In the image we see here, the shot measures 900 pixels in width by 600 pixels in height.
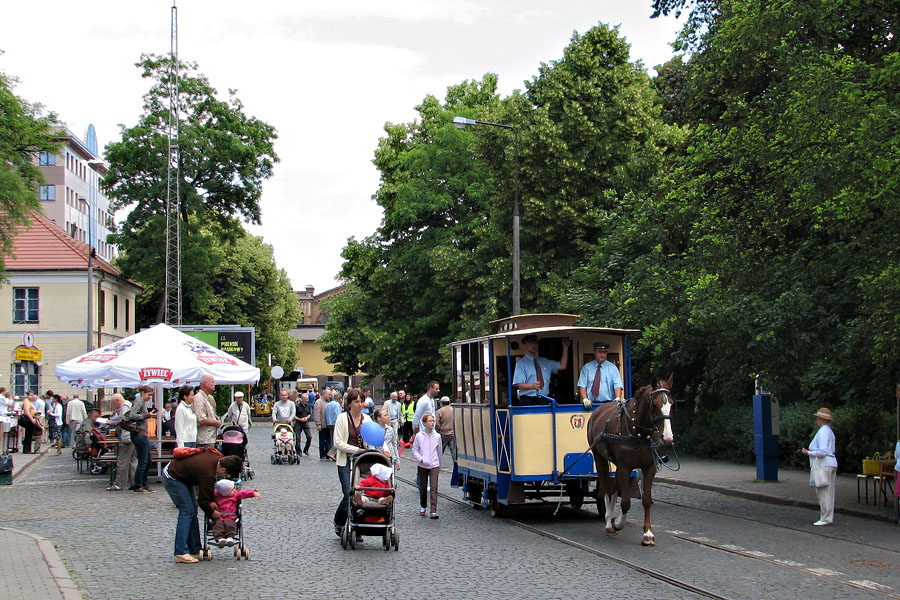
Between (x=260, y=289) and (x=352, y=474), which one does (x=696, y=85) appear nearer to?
(x=352, y=474)

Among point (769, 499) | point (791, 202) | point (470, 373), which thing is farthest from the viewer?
point (769, 499)

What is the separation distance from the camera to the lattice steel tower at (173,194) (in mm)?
53438

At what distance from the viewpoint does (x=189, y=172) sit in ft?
185

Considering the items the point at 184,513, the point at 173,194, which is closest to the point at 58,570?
the point at 184,513

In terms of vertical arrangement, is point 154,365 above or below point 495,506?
above

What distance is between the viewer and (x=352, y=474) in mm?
12945

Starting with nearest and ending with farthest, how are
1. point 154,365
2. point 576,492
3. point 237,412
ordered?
point 576,492 < point 154,365 < point 237,412

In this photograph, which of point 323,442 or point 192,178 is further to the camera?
point 192,178

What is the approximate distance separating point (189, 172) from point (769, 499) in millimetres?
42939

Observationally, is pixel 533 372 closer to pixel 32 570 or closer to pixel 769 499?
pixel 769 499

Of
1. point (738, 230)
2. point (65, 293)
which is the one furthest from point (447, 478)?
point (65, 293)

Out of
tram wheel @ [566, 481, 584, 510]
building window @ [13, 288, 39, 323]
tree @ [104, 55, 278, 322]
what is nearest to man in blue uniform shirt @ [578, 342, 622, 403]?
tram wheel @ [566, 481, 584, 510]

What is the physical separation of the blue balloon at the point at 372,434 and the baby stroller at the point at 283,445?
52.7 ft

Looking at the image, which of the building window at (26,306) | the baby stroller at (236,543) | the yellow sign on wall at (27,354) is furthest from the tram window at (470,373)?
the building window at (26,306)
